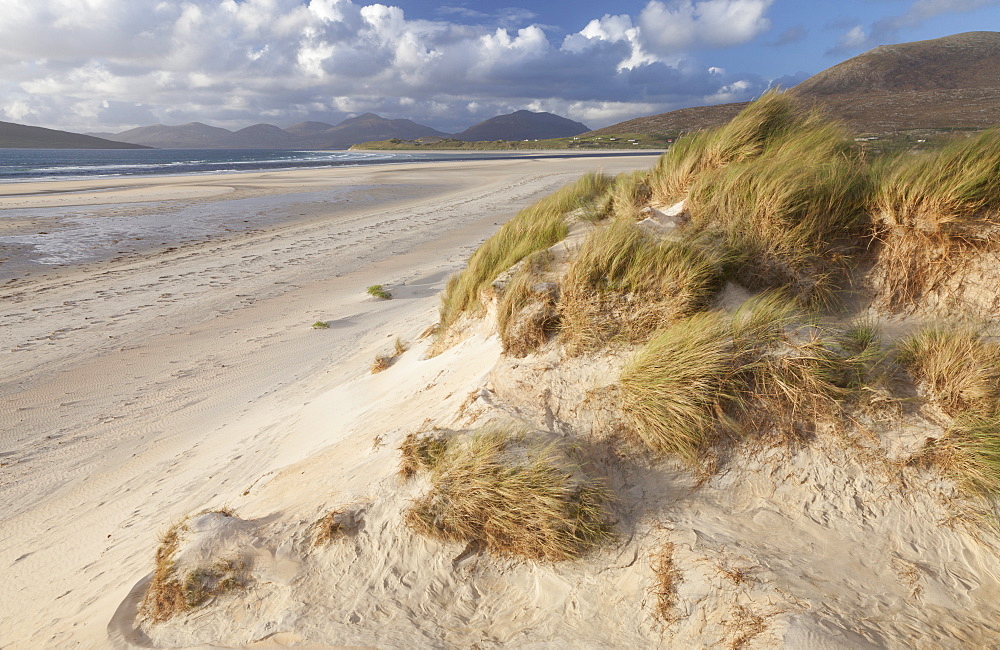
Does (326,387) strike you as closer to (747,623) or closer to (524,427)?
(524,427)

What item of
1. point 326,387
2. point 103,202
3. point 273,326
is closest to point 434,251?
point 273,326

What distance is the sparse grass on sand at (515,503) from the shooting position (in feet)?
8.67

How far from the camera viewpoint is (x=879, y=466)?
2.83 m

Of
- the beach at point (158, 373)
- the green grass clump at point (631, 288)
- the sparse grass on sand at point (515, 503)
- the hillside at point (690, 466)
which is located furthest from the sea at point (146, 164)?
the sparse grass on sand at point (515, 503)

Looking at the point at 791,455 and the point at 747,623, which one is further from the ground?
the point at 791,455

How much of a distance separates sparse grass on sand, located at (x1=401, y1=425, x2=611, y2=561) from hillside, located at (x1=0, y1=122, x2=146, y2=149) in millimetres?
147279

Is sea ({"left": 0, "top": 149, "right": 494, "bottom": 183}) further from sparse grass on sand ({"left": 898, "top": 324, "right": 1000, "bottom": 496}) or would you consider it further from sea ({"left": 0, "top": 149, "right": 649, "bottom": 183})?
sparse grass on sand ({"left": 898, "top": 324, "right": 1000, "bottom": 496})

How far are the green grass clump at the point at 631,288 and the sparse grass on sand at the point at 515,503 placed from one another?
1059 mm

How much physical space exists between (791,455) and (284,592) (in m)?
2.82

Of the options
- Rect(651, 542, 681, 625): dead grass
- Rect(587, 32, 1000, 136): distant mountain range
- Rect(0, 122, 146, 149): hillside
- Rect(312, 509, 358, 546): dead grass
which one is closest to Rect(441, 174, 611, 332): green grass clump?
Rect(312, 509, 358, 546): dead grass

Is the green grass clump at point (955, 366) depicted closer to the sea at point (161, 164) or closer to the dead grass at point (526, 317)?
the dead grass at point (526, 317)

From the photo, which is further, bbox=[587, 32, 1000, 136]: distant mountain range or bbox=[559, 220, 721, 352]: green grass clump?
bbox=[587, 32, 1000, 136]: distant mountain range

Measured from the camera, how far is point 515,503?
269 centimetres

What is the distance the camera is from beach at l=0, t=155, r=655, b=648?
358 cm
